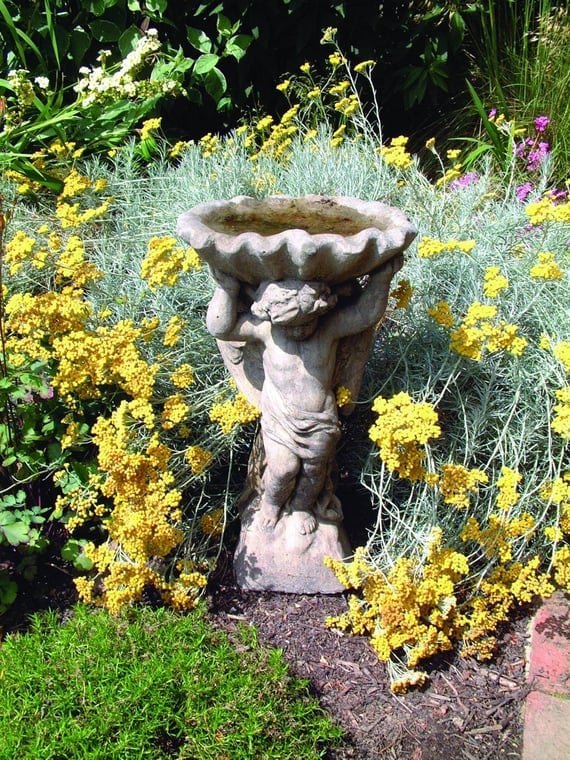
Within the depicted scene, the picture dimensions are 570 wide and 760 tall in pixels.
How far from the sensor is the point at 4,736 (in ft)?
6.36

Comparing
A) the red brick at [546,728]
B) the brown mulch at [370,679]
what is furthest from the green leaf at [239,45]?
the red brick at [546,728]

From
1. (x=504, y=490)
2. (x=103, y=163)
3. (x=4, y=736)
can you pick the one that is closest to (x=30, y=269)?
(x=103, y=163)

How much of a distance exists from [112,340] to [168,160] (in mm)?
2680

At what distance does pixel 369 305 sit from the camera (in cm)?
234

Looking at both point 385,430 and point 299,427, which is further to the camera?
point 299,427

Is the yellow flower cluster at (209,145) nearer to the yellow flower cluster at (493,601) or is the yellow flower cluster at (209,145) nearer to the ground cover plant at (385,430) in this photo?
the ground cover plant at (385,430)

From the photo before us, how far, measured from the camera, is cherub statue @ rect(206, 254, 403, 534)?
2.24 metres

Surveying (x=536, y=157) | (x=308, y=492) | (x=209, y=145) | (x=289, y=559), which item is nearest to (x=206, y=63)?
(x=209, y=145)

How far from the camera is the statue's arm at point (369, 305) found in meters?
2.29

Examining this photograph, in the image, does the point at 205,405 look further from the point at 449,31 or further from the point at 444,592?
the point at 449,31

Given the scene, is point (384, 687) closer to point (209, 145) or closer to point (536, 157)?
point (209, 145)

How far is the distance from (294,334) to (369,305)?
271 millimetres

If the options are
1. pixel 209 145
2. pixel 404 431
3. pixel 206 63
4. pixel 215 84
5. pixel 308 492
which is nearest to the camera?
pixel 404 431

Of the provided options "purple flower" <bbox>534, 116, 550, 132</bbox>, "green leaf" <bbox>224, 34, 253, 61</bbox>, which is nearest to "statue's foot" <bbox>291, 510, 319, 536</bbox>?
"green leaf" <bbox>224, 34, 253, 61</bbox>
